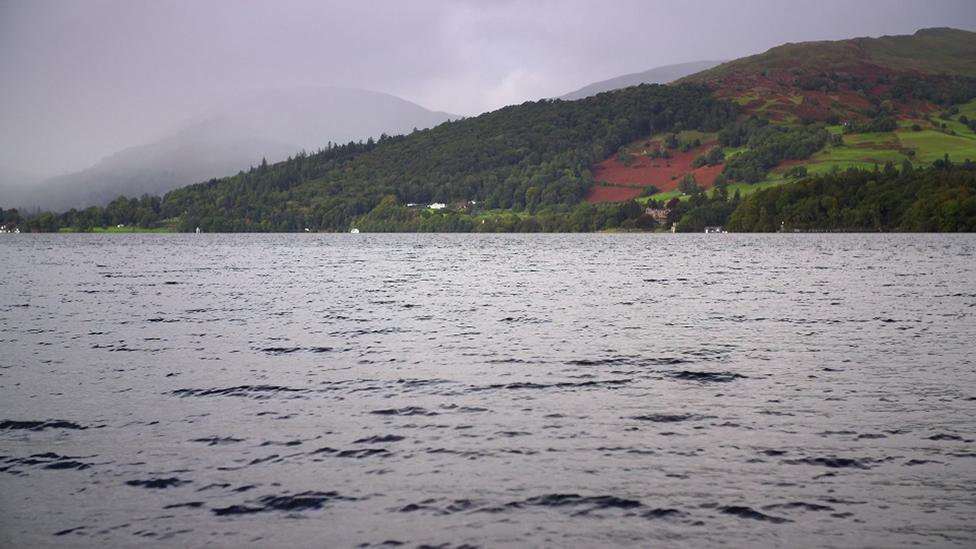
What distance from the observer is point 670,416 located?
20.4 meters

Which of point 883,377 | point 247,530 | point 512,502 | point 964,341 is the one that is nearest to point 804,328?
point 964,341

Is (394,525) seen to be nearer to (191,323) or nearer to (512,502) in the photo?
(512,502)

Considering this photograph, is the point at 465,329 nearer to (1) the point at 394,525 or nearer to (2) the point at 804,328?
(2) the point at 804,328

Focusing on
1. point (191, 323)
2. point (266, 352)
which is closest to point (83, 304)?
point (191, 323)

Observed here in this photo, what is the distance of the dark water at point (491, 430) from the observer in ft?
43.9

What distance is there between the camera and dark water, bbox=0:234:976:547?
1337 centimetres

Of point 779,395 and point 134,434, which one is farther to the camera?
point 779,395

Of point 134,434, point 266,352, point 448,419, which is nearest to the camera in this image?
point 134,434

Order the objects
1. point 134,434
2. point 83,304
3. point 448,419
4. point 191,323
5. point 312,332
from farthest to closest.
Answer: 1. point 83,304
2. point 191,323
3. point 312,332
4. point 448,419
5. point 134,434

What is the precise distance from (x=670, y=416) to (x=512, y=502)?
7400 mm

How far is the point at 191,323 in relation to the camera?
40750 mm

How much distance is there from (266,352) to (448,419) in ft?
43.7

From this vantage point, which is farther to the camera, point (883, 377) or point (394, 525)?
point (883, 377)

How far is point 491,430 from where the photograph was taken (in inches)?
749
